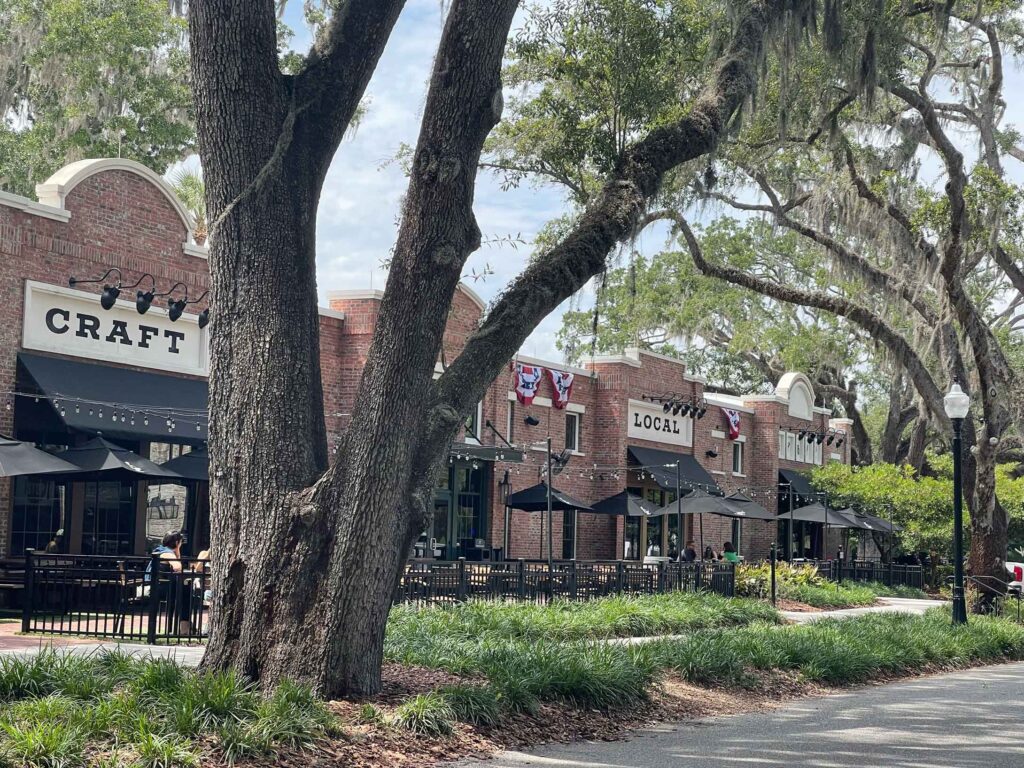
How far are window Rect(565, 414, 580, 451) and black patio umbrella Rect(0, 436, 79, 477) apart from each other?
57.9 ft

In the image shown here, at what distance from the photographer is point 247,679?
8.88 meters

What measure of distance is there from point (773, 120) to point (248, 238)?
14.4 metres

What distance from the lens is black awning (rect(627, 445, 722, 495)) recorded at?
33.4 m

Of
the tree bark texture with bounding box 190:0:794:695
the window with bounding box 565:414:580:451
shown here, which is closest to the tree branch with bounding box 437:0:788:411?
the tree bark texture with bounding box 190:0:794:695

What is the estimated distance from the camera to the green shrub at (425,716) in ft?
28.5

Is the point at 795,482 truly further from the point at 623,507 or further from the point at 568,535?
the point at 623,507

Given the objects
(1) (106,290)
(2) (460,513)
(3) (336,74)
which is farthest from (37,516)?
(3) (336,74)

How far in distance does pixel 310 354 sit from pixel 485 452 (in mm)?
16481

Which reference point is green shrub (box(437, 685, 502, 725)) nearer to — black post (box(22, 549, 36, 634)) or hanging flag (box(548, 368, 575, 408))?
black post (box(22, 549, 36, 634))

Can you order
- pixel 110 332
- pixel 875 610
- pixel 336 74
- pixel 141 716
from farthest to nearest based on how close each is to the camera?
pixel 875 610
pixel 110 332
pixel 336 74
pixel 141 716

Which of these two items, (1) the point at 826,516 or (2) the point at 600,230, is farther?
(1) the point at 826,516

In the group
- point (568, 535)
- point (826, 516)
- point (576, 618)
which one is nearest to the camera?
point (576, 618)

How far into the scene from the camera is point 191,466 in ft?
64.1

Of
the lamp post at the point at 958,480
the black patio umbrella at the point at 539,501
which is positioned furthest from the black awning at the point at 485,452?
the lamp post at the point at 958,480
